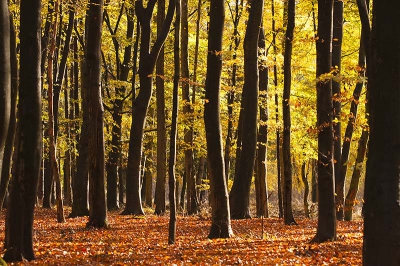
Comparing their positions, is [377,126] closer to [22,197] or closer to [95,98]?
[22,197]

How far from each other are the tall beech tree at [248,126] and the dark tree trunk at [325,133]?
21.0 feet

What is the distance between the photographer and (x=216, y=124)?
12.3m

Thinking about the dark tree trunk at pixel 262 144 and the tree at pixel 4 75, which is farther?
the dark tree trunk at pixel 262 144

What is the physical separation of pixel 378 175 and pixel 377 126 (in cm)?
57

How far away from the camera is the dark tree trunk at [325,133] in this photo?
37.1 ft

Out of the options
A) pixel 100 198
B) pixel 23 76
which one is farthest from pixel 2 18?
pixel 100 198

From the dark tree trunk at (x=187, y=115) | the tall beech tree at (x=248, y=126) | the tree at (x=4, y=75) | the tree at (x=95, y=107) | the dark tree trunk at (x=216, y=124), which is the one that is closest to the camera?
the tree at (x=4, y=75)

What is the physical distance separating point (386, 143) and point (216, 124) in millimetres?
6825

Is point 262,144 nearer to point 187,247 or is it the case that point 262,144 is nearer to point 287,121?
point 287,121

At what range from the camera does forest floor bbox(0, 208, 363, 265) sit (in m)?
9.59

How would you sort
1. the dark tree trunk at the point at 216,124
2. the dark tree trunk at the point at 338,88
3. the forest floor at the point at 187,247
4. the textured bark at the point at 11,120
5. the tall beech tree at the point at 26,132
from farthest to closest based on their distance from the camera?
the dark tree trunk at the point at 338,88, the textured bark at the point at 11,120, the dark tree trunk at the point at 216,124, the forest floor at the point at 187,247, the tall beech tree at the point at 26,132

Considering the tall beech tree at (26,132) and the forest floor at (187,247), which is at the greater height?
the tall beech tree at (26,132)

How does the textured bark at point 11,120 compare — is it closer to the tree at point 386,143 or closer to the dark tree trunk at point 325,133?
the dark tree trunk at point 325,133

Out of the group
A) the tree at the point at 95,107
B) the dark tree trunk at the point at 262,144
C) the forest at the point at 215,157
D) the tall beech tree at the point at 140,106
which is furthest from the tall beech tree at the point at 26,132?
the dark tree trunk at the point at 262,144
